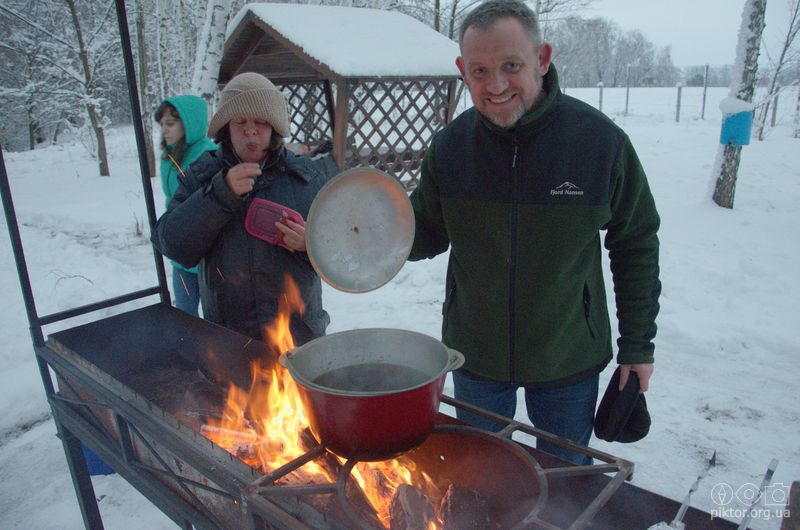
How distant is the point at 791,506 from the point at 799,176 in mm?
10374

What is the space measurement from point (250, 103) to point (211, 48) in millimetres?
4269

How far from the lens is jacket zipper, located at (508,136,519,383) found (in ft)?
5.36

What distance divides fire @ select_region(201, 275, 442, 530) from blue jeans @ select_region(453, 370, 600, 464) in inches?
18.2

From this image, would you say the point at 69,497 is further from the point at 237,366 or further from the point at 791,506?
the point at 791,506

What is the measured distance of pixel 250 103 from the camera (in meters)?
1.93

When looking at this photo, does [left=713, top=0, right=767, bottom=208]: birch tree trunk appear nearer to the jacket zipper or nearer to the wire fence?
the jacket zipper

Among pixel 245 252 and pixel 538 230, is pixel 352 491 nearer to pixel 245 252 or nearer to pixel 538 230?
pixel 538 230

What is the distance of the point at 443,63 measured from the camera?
24.4ft

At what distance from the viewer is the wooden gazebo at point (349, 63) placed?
6.57 meters

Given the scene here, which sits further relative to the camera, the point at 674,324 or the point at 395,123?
the point at 395,123

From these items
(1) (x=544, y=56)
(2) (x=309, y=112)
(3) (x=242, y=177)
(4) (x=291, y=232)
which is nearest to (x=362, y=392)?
(4) (x=291, y=232)

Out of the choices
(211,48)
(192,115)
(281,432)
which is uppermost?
(211,48)

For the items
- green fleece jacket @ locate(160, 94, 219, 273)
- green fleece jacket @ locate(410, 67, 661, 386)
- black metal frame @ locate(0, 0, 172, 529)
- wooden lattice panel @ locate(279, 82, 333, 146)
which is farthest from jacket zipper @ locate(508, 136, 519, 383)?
wooden lattice panel @ locate(279, 82, 333, 146)
